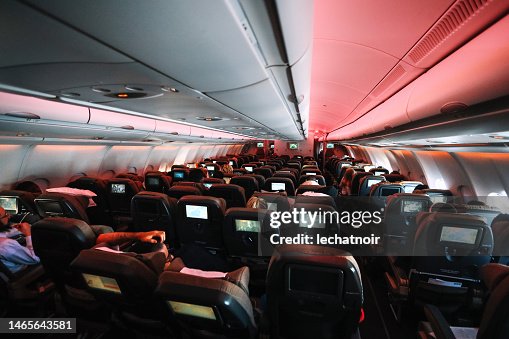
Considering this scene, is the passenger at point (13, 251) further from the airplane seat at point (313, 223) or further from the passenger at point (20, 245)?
the airplane seat at point (313, 223)

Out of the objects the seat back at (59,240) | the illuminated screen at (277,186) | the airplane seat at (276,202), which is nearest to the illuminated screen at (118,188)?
the seat back at (59,240)

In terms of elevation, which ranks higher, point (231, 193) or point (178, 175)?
point (231, 193)

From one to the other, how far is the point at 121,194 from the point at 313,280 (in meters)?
5.66

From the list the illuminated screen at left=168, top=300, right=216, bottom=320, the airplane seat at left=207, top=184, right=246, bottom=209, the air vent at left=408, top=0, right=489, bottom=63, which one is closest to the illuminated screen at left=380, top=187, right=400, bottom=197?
the airplane seat at left=207, top=184, right=246, bottom=209

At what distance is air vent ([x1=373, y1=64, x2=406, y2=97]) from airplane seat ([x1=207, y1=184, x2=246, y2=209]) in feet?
10.3

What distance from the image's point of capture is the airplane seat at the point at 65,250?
2.33 metres

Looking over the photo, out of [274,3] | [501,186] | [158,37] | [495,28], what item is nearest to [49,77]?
[158,37]

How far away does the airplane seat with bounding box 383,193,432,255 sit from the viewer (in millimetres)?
4422

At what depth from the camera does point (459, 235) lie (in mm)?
2678

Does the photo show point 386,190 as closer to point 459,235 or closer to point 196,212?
point 459,235

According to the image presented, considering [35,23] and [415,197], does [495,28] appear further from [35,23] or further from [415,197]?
[415,197]

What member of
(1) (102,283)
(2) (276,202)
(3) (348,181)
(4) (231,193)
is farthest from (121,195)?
(3) (348,181)

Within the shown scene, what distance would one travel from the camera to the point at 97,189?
20.5 ft

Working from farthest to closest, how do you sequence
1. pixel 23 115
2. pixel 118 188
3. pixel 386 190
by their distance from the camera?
1. pixel 386 190
2. pixel 118 188
3. pixel 23 115
